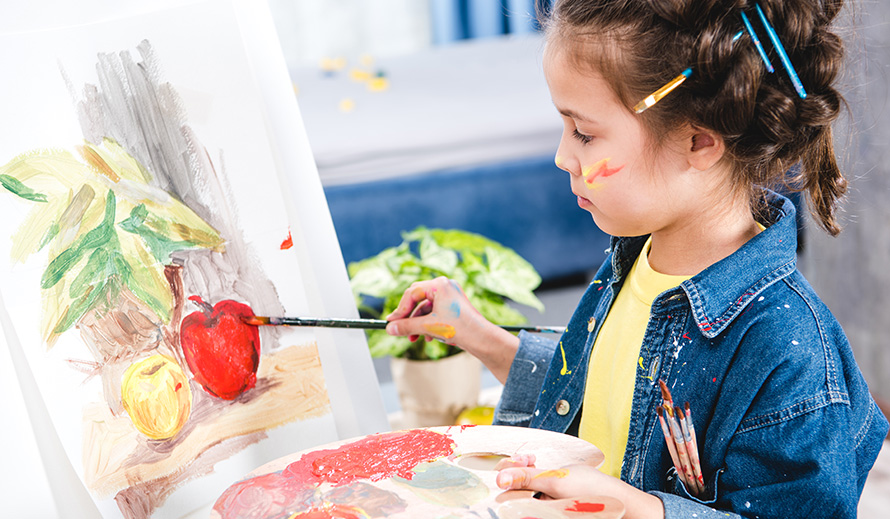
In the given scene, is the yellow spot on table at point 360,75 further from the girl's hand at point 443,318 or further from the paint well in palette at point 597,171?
the paint well in palette at point 597,171

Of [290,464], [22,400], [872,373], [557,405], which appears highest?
[22,400]

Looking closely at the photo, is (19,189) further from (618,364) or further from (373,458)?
(618,364)

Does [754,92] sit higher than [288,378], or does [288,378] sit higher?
[754,92]

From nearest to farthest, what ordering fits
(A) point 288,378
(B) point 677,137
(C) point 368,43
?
(B) point 677,137 < (A) point 288,378 < (C) point 368,43

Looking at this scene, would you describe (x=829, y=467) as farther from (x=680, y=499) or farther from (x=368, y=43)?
(x=368, y=43)

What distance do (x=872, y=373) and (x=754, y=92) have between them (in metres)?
1.63

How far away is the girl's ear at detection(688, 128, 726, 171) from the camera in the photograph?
2.48ft

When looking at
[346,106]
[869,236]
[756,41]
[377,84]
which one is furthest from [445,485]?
[377,84]

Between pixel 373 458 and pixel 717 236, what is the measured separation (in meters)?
0.43

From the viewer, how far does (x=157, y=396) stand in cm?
78

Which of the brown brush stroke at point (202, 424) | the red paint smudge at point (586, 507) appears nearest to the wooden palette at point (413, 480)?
the red paint smudge at point (586, 507)

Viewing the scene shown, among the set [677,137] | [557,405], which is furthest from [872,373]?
[677,137]

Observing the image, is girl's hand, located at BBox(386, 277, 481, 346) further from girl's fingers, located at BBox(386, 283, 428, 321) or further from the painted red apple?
the painted red apple

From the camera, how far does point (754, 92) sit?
71 centimetres
